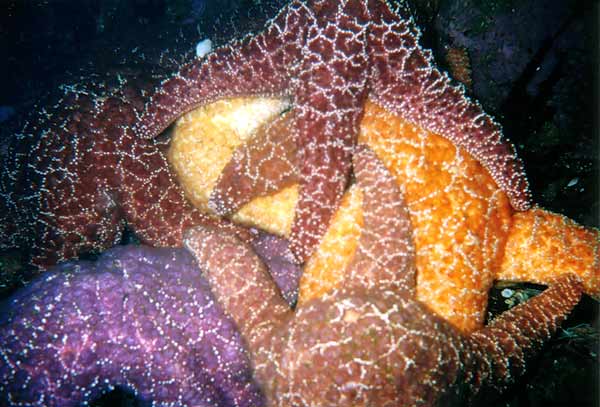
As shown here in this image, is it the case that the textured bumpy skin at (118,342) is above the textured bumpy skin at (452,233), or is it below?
below

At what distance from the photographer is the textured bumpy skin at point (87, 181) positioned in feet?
16.5

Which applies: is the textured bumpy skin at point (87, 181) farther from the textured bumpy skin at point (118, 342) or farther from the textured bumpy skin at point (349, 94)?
the textured bumpy skin at point (349, 94)

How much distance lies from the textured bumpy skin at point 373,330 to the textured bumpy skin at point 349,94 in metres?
0.43

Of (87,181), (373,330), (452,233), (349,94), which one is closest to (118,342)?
(87,181)

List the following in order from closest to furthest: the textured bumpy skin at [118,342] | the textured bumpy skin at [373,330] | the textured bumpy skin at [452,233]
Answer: the textured bumpy skin at [373,330] → the textured bumpy skin at [118,342] → the textured bumpy skin at [452,233]

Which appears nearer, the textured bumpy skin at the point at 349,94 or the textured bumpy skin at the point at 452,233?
the textured bumpy skin at the point at 349,94

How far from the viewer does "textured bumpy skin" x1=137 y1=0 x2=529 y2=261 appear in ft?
13.0

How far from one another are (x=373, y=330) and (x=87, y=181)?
4120 mm

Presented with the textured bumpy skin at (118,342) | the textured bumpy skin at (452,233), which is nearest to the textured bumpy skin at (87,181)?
the textured bumpy skin at (118,342)

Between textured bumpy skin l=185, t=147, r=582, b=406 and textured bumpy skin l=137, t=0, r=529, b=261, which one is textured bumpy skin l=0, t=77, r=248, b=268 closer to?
textured bumpy skin l=185, t=147, r=582, b=406

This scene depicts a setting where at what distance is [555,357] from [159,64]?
6.53 m

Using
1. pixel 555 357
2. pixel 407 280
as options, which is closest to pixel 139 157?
pixel 407 280

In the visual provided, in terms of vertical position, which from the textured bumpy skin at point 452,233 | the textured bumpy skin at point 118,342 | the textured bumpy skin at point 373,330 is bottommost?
the textured bumpy skin at point 118,342

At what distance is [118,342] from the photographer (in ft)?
12.5
